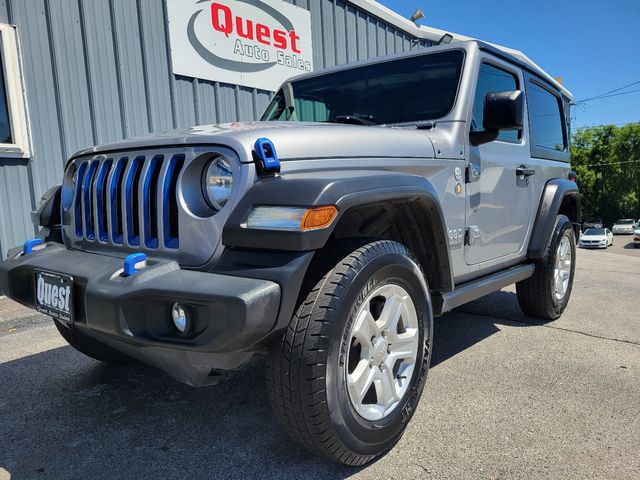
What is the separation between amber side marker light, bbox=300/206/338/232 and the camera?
66.9 inches

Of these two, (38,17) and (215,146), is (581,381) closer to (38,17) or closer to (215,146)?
(215,146)

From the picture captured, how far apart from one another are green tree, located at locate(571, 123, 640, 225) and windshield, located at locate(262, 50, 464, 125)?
5148 cm

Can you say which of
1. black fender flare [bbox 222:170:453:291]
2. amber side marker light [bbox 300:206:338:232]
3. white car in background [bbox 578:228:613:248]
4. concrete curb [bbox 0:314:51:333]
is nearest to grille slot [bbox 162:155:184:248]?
black fender flare [bbox 222:170:453:291]

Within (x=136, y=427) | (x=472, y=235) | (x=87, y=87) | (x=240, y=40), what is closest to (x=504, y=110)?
(x=472, y=235)

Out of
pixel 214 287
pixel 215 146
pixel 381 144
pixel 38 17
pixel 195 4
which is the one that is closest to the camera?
pixel 214 287

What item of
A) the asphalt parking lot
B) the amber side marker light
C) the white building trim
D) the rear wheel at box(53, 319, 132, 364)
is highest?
the white building trim

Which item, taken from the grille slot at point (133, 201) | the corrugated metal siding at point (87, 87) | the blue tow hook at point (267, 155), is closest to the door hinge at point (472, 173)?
the blue tow hook at point (267, 155)

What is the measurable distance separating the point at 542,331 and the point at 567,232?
0.94 metres

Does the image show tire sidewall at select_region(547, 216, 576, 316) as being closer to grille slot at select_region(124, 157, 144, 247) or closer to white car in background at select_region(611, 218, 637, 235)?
grille slot at select_region(124, 157, 144, 247)

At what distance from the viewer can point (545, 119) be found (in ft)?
13.5

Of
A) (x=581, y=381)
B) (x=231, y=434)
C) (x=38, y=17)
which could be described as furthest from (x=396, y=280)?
(x=38, y=17)

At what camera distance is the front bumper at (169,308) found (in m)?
1.59

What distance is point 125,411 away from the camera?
260 centimetres

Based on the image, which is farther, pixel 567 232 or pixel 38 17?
pixel 38 17
